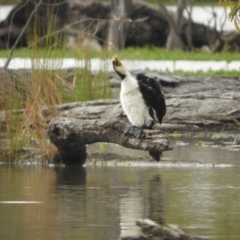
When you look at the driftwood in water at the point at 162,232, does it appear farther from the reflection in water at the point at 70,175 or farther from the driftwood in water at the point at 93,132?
the driftwood in water at the point at 93,132

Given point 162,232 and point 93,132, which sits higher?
point 93,132

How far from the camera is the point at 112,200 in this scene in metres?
9.95

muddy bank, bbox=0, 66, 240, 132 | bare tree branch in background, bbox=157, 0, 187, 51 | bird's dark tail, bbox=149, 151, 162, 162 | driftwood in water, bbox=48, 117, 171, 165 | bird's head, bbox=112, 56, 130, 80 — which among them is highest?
bare tree branch in background, bbox=157, 0, 187, 51

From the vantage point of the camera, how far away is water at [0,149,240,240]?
27.7ft

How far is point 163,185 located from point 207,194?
75 centimetres

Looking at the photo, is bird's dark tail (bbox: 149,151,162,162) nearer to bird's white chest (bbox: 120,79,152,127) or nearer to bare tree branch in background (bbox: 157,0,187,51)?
bird's white chest (bbox: 120,79,152,127)

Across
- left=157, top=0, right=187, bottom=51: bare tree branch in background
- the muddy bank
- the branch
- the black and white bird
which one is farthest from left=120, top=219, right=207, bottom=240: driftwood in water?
left=157, top=0, right=187, bottom=51: bare tree branch in background

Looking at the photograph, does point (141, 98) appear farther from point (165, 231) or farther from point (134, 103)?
point (165, 231)

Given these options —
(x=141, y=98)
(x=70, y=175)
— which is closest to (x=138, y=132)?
(x=141, y=98)

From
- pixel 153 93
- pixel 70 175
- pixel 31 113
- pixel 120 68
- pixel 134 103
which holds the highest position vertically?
pixel 120 68

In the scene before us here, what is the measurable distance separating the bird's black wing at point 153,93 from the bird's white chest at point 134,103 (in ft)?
0.25

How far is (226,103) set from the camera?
16.0 metres

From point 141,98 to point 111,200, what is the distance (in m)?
2.71

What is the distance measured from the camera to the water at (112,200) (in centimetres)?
844
